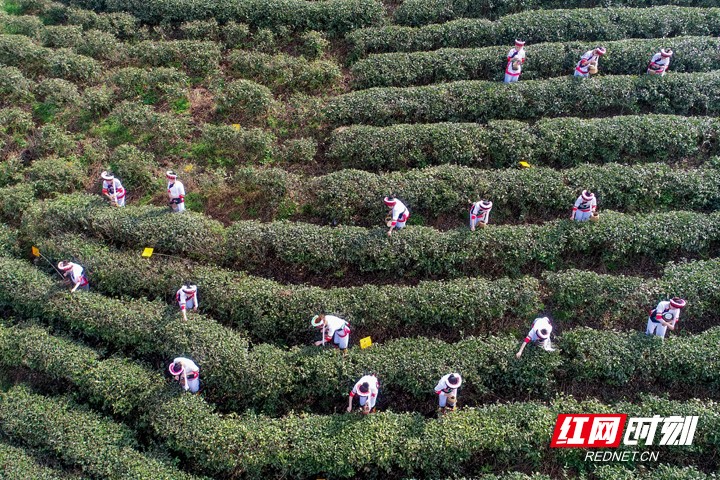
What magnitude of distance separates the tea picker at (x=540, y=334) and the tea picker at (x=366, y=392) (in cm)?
300

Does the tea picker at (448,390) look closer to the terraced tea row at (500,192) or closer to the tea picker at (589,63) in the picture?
the terraced tea row at (500,192)

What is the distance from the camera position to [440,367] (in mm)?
11656

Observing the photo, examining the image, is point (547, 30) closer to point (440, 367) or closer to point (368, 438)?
point (440, 367)

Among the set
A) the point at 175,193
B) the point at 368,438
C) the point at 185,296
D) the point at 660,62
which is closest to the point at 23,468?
the point at 185,296

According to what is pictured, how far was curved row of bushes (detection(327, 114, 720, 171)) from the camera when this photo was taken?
608 inches

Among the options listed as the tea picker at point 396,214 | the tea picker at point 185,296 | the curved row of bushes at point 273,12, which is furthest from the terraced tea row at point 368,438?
the curved row of bushes at point 273,12

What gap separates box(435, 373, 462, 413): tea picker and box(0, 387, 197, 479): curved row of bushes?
4902 millimetres

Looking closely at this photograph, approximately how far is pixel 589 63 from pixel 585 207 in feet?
17.2

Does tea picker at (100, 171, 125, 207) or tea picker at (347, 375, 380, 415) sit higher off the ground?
tea picker at (100, 171, 125, 207)

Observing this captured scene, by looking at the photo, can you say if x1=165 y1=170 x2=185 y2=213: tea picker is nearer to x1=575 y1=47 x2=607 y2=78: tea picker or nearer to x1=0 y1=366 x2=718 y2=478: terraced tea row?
x1=0 y1=366 x2=718 y2=478: terraced tea row

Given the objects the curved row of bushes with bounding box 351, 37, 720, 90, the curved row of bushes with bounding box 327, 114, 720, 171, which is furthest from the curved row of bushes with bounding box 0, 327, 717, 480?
the curved row of bushes with bounding box 351, 37, 720, 90

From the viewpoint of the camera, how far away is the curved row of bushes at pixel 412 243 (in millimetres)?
13508

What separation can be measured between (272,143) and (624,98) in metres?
9.92

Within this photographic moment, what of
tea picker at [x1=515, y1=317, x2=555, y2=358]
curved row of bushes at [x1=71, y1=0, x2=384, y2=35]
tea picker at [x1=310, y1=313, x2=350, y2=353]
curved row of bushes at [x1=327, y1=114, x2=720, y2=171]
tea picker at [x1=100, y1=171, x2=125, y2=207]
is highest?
curved row of bushes at [x1=71, y1=0, x2=384, y2=35]
